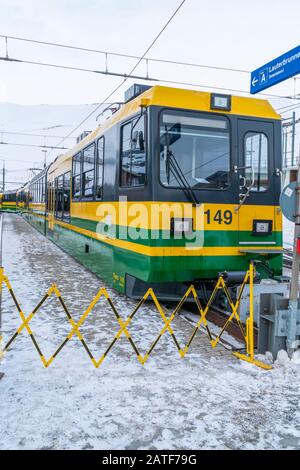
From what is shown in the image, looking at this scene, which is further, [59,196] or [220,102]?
[59,196]

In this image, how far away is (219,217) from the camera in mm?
6301

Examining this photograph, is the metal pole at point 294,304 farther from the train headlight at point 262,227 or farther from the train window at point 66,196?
the train window at point 66,196

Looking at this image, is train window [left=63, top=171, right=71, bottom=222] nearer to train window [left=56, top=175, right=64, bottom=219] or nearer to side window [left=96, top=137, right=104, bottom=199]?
train window [left=56, top=175, right=64, bottom=219]

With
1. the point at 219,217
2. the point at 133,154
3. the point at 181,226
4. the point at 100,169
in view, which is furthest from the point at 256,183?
the point at 100,169

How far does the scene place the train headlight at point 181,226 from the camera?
19.5ft

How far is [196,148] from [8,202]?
1926 inches

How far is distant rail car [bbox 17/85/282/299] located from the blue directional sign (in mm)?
435

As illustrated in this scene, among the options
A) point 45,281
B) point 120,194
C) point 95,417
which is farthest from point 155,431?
point 45,281

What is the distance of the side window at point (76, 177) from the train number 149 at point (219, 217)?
17.0 feet

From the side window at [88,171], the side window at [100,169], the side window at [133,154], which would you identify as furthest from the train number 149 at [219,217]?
the side window at [88,171]

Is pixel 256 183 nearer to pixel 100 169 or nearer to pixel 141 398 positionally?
pixel 100 169

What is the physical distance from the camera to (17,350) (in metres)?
4.96

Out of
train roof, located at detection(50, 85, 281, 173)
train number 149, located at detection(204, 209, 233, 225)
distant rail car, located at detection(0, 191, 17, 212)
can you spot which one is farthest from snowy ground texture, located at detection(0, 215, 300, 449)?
distant rail car, located at detection(0, 191, 17, 212)
